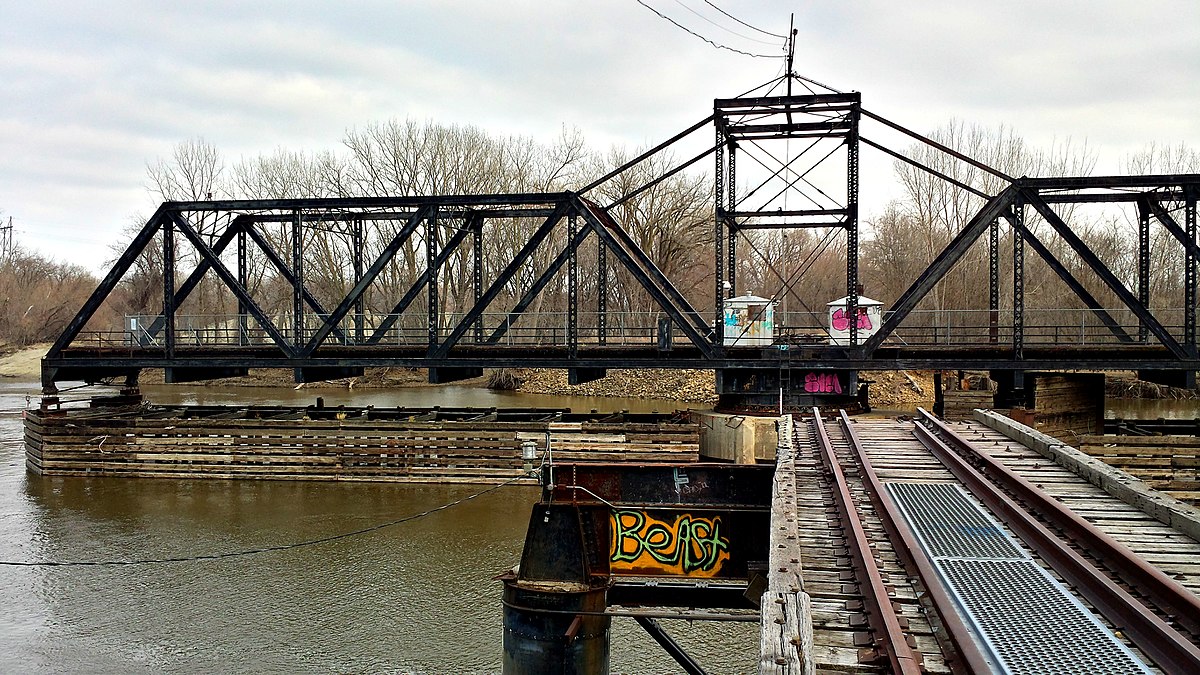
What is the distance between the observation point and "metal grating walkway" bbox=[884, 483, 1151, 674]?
18.1ft

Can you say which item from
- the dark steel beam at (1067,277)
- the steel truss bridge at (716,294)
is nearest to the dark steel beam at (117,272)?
the steel truss bridge at (716,294)

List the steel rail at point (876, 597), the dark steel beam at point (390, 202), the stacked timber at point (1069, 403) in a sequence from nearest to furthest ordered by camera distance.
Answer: the steel rail at point (876, 597)
the dark steel beam at point (390, 202)
the stacked timber at point (1069, 403)

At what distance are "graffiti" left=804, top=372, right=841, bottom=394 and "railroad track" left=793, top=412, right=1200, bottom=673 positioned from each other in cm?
1302

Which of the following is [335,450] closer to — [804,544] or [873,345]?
[873,345]

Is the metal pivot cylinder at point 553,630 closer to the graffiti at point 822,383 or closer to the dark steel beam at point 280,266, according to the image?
the graffiti at point 822,383

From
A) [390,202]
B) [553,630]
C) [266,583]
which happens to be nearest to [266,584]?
[266,583]

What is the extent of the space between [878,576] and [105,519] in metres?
22.0

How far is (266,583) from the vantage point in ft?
57.7

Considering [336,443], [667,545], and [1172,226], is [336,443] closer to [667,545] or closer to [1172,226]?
[667,545]

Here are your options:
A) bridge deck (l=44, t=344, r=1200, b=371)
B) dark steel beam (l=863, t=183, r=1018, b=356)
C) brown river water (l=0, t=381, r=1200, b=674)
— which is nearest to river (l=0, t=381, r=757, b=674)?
brown river water (l=0, t=381, r=1200, b=674)

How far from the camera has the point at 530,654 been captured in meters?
11.9

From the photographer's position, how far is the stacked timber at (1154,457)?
63.0 ft

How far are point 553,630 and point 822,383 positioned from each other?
15246mm

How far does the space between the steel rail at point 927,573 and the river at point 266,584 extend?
445cm
